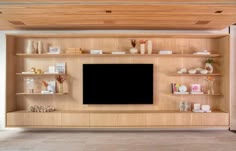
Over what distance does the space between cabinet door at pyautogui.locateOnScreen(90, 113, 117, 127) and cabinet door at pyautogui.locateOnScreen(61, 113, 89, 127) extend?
119 millimetres

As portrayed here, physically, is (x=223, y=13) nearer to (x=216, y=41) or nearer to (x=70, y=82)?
(x=216, y=41)

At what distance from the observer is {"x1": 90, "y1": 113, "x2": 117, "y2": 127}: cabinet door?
15.3ft

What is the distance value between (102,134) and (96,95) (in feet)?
2.67

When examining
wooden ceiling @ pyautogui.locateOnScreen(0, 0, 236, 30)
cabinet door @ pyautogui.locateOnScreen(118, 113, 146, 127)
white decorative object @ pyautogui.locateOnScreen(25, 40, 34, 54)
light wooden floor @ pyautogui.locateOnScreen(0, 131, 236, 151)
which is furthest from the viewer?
white decorative object @ pyautogui.locateOnScreen(25, 40, 34, 54)

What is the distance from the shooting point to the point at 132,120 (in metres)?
4.65

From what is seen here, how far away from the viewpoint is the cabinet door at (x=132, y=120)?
4.64m

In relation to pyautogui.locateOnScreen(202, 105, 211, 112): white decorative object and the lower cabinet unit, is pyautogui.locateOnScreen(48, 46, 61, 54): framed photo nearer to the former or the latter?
the lower cabinet unit

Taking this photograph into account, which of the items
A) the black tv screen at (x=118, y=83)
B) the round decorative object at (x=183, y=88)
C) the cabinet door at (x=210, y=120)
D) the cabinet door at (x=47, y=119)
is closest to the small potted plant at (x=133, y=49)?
the black tv screen at (x=118, y=83)

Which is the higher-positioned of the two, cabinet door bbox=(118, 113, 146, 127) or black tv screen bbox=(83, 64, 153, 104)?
black tv screen bbox=(83, 64, 153, 104)

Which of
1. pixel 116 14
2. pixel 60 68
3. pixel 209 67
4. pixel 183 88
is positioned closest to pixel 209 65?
pixel 209 67

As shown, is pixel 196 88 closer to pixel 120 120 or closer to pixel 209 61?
pixel 209 61

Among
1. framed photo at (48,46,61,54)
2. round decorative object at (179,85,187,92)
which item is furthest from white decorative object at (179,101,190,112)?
framed photo at (48,46,61,54)

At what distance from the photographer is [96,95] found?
495cm

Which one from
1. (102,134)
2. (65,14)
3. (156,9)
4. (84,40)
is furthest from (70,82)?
(156,9)
